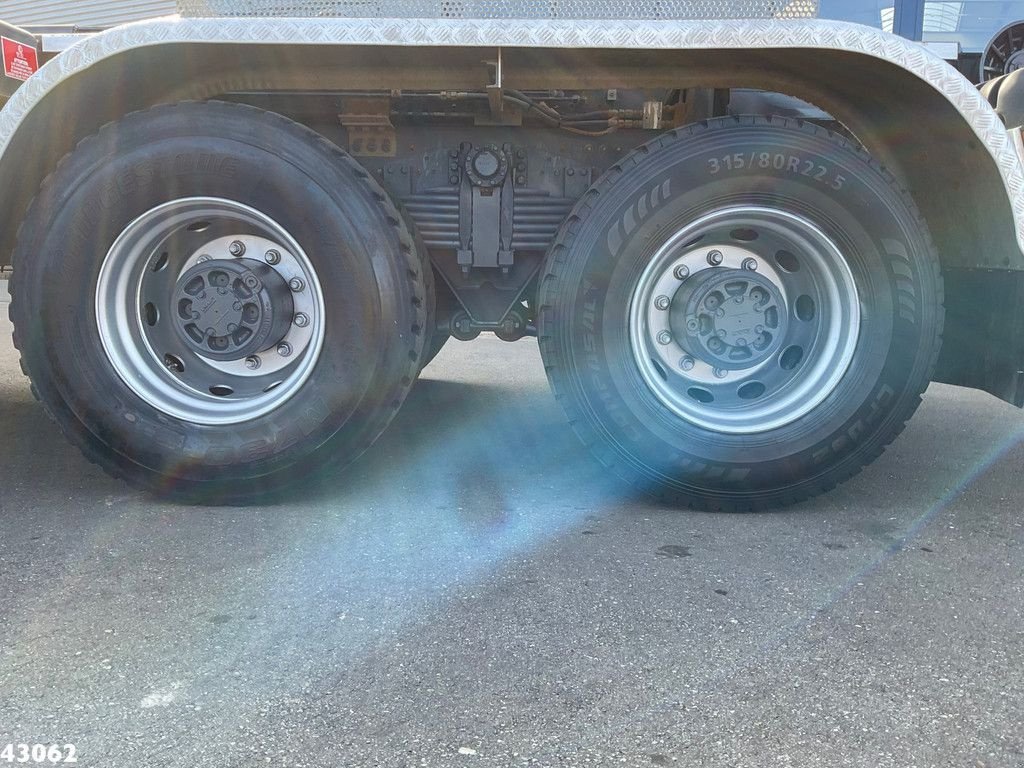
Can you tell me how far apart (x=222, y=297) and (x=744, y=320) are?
1.80 meters

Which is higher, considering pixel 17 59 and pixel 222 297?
pixel 17 59

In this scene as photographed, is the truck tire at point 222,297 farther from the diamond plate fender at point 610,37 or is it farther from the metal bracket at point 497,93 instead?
the metal bracket at point 497,93

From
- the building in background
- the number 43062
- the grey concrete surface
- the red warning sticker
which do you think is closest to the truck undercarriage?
the grey concrete surface

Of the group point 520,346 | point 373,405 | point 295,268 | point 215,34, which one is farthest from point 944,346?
point 520,346

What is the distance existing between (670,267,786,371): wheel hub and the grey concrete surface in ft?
1.91

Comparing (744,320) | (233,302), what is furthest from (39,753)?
(744,320)

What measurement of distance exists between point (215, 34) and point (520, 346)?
163 inches

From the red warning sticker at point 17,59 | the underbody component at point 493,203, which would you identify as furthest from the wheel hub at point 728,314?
the red warning sticker at point 17,59

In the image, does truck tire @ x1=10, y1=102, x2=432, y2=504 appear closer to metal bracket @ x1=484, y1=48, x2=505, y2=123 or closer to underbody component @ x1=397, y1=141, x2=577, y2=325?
underbody component @ x1=397, y1=141, x2=577, y2=325

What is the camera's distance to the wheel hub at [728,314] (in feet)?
9.50

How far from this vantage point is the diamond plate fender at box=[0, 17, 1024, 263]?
8.38 ft

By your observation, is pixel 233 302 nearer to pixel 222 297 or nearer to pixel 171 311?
pixel 222 297

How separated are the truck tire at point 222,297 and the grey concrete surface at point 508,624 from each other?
9.1 inches

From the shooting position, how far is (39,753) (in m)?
1.55
